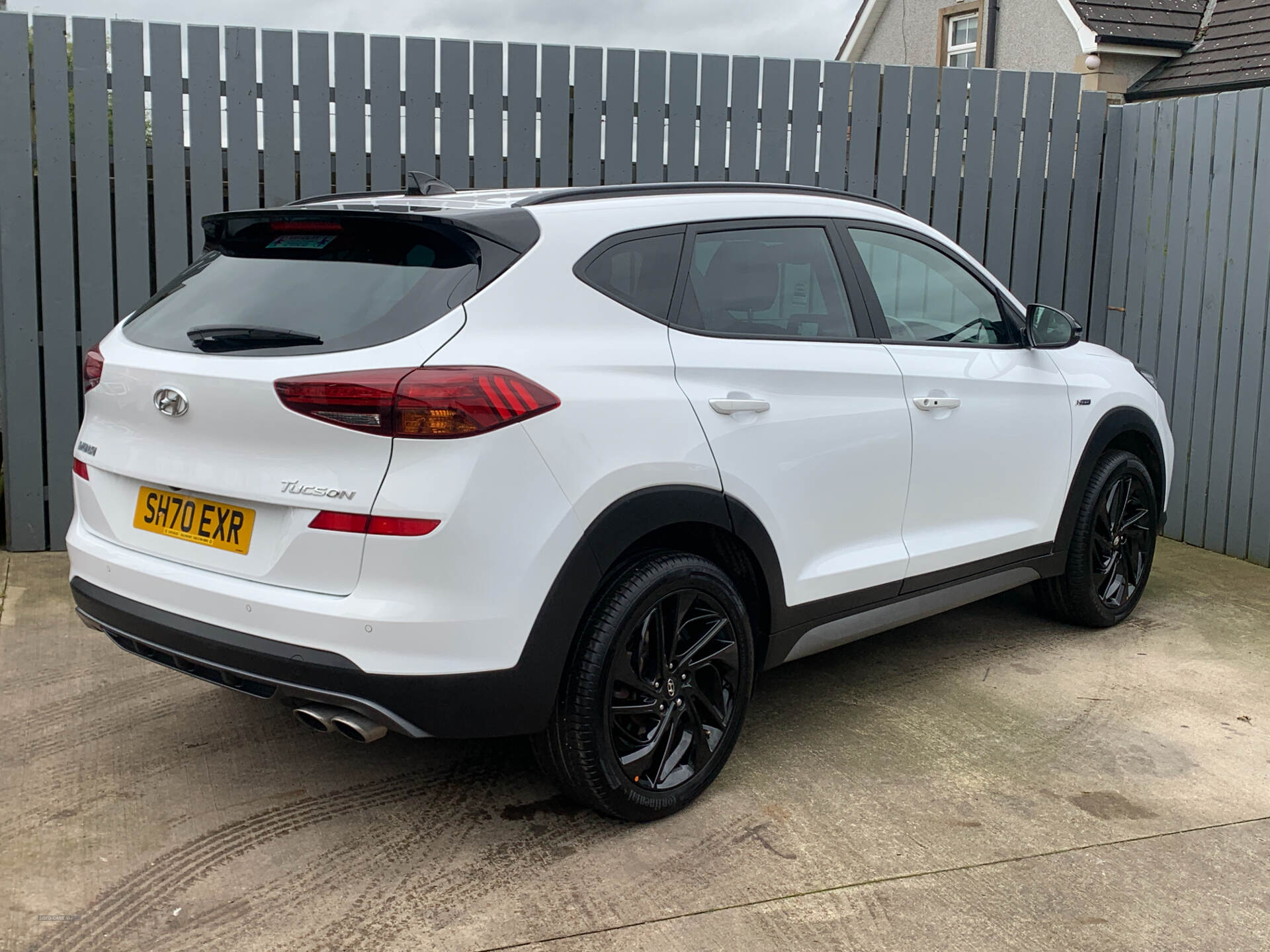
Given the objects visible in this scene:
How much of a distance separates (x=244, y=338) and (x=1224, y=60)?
13442mm

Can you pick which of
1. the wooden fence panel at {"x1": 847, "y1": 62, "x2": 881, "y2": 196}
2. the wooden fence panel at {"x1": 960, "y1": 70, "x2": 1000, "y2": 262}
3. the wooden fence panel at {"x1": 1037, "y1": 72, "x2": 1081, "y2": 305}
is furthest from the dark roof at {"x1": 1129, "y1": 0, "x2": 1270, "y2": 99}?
the wooden fence panel at {"x1": 847, "y1": 62, "x2": 881, "y2": 196}

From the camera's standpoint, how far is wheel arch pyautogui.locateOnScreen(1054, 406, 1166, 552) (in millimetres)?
4859

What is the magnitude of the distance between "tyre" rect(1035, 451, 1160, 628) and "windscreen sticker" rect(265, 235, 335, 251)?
128 inches

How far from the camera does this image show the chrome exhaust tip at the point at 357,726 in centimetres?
284

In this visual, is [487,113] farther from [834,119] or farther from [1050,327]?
→ [1050,327]

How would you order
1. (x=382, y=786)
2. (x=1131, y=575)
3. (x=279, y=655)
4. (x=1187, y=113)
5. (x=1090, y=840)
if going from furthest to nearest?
(x=1187, y=113)
(x=1131, y=575)
(x=382, y=786)
(x=1090, y=840)
(x=279, y=655)

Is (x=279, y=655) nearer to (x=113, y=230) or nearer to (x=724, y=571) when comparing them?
(x=724, y=571)

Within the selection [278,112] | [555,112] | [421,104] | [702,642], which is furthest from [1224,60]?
[702,642]

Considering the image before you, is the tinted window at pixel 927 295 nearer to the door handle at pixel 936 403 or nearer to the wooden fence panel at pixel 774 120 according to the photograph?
the door handle at pixel 936 403

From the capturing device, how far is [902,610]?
414 centimetres

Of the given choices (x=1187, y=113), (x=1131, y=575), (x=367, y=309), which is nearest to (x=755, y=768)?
(x=367, y=309)

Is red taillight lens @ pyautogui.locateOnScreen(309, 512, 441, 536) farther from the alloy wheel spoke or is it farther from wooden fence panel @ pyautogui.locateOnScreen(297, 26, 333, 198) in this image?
wooden fence panel @ pyautogui.locateOnScreen(297, 26, 333, 198)

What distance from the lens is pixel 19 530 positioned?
241 inches

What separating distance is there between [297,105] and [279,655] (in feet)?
13.6
